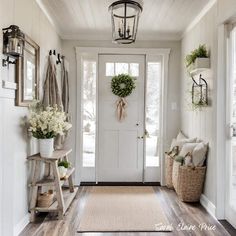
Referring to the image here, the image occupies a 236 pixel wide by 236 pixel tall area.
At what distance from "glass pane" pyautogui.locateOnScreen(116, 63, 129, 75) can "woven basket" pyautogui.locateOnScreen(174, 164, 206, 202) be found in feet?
6.37

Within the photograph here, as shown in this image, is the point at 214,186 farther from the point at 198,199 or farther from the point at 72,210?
the point at 72,210

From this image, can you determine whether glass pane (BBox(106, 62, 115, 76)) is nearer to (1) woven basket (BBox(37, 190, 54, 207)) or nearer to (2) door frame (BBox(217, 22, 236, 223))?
(2) door frame (BBox(217, 22, 236, 223))

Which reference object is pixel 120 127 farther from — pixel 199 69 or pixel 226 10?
pixel 226 10

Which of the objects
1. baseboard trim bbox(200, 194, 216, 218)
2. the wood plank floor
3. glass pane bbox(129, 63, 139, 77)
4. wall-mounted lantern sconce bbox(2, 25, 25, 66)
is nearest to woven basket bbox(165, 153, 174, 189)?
the wood plank floor

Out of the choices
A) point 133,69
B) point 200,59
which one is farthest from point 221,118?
point 133,69

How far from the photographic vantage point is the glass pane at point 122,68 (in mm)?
4980

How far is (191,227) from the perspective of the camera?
3.09m

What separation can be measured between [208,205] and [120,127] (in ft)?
6.47

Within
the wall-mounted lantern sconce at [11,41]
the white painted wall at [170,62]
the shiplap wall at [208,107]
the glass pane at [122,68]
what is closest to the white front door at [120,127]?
the glass pane at [122,68]

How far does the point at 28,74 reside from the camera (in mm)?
3117

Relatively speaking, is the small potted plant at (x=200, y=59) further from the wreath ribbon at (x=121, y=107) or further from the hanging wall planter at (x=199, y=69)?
the wreath ribbon at (x=121, y=107)

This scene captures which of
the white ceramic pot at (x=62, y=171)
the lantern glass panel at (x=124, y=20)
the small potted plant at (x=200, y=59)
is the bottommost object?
the white ceramic pot at (x=62, y=171)

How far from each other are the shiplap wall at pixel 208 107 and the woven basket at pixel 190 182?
9cm

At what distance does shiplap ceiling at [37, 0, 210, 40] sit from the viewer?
11.6 feet
